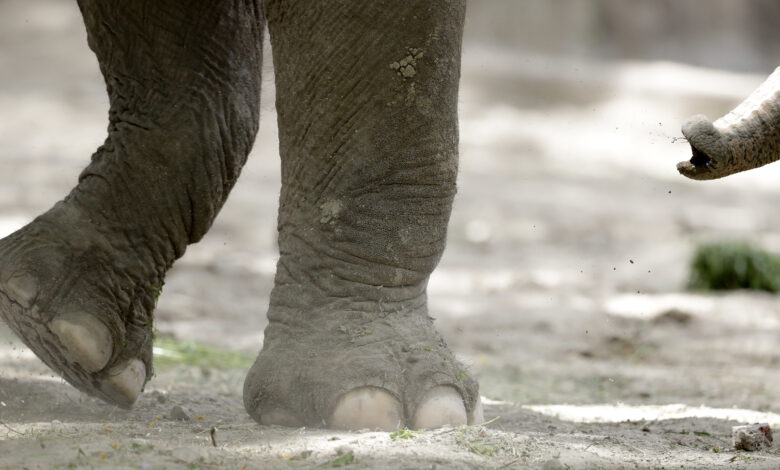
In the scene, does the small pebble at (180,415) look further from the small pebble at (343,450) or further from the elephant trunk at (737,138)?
the elephant trunk at (737,138)

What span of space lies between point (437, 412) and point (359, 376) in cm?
15

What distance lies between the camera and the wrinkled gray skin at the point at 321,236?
6.97ft

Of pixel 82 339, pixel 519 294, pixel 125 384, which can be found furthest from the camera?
pixel 519 294

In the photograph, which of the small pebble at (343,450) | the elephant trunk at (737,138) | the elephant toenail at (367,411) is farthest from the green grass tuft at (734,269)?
the small pebble at (343,450)

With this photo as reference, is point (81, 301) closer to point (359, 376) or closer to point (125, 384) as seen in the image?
point (125, 384)

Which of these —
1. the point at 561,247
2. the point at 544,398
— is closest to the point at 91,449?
the point at 544,398

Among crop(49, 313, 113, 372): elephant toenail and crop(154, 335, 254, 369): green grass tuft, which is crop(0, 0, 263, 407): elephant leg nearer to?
crop(49, 313, 113, 372): elephant toenail

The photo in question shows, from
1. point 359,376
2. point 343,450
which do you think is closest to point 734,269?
point 359,376

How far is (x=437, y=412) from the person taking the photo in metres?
2.07

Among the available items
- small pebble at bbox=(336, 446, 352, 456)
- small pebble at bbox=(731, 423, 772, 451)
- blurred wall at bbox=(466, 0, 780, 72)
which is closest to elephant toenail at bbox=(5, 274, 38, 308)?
small pebble at bbox=(336, 446, 352, 456)

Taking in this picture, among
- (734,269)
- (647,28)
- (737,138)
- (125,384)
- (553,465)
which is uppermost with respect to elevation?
(647,28)

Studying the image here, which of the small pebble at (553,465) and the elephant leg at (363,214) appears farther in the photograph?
the elephant leg at (363,214)

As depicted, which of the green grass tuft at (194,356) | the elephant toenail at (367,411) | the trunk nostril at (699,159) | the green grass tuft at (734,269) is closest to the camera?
the trunk nostril at (699,159)

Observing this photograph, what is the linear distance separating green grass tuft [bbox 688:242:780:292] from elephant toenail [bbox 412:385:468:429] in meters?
3.43
